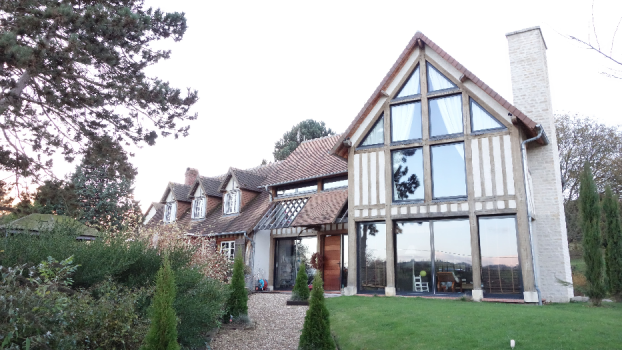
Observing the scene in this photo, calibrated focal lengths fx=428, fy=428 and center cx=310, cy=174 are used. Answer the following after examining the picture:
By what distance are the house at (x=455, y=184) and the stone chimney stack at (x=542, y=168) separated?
0.03 meters

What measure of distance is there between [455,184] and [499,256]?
2501mm

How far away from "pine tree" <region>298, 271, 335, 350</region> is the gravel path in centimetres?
118

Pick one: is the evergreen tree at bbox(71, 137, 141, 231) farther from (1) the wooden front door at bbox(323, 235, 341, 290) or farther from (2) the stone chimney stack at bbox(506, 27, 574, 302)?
(2) the stone chimney stack at bbox(506, 27, 574, 302)

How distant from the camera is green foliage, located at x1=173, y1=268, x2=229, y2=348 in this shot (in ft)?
24.4

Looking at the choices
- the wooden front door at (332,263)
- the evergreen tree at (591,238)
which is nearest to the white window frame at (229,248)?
the wooden front door at (332,263)

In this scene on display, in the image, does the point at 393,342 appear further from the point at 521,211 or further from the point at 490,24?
the point at 521,211

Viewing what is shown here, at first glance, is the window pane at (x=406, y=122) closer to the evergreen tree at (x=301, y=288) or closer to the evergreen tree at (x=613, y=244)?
the evergreen tree at (x=301, y=288)

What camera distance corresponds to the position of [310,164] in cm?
1994

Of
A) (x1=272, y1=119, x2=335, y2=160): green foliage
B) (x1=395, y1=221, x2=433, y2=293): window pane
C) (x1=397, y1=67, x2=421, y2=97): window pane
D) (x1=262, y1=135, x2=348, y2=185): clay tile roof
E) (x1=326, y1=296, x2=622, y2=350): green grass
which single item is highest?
(x1=272, y1=119, x2=335, y2=160): green foliage

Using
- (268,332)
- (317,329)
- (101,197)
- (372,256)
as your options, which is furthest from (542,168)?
(101,197)

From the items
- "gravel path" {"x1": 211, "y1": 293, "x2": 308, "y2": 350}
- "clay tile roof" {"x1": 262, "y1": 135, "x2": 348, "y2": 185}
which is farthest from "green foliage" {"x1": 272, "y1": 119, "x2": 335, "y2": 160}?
"gravel path" {"x1": 211, "y1": 293, "x2": 308, "y2": 350}

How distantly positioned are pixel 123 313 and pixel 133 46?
19.4ft

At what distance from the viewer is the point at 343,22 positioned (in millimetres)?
10031

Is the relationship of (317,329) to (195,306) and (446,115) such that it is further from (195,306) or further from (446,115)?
(446,115)
